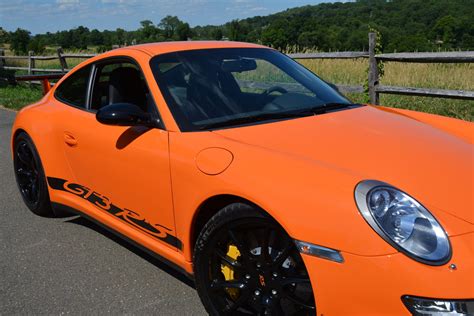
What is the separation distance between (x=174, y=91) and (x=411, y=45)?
15921 mm

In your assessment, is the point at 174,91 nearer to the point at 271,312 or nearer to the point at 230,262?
the point at 230,262

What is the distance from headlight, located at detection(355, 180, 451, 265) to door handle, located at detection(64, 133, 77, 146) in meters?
2.24

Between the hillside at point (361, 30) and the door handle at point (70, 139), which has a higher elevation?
the hillside at point (361, 30)

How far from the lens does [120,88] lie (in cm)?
355

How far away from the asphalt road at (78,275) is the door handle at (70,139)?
0.78 metres

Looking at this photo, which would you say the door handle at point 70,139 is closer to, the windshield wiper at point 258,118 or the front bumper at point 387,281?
the windshield wiper at point 258,118

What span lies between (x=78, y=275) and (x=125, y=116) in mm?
1138

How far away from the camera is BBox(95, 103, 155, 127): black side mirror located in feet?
9.31

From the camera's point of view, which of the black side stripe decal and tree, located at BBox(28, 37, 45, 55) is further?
tree, located at BBox(28, 37, 45, 55)

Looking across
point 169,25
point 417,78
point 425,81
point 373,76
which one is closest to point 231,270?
point 373,76

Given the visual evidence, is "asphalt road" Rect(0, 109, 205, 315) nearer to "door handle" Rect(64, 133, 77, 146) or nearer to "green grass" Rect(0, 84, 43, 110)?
"door handle" Rect(64, 133, 77, 146)

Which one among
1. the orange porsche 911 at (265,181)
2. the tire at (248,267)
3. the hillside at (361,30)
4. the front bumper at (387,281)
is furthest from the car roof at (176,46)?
the hillside at (361,30)

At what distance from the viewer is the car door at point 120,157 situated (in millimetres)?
2756

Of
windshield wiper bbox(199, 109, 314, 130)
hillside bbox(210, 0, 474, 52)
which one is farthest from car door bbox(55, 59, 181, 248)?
hillside bbox(210, 0, 474, 52)
